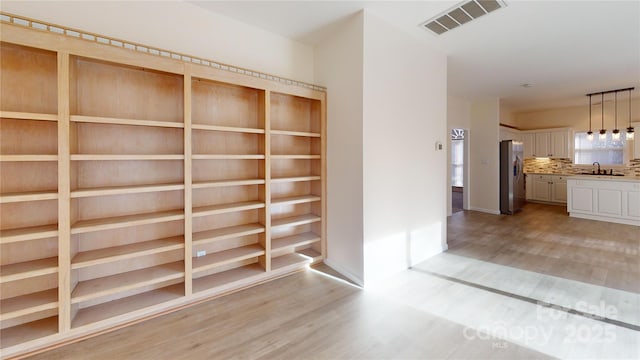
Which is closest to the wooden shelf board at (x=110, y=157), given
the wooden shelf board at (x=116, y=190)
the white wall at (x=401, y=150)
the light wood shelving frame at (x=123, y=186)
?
the light wood shelving frame at (x=123, y=186)

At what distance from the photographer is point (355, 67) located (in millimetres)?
2887

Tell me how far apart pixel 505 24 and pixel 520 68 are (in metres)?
1.86

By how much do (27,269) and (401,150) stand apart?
352cm

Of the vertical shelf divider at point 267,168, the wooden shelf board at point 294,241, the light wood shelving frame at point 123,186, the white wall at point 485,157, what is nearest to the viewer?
the light wood shelving frame at point 123,186

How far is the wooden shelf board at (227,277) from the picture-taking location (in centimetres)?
263

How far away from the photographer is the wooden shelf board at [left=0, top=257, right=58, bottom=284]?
1798 millimetres

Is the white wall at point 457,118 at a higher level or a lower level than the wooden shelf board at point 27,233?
higher

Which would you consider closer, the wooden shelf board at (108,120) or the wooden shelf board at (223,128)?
the wooden shelf board at (108,120)

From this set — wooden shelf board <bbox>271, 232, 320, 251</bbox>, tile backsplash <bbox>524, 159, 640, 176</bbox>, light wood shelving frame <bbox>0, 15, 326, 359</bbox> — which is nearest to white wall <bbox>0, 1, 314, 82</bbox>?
light wood shelving frame <bbox>0, 15, 326, 359</bbox>

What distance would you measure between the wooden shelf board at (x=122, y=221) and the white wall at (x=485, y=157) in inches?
273

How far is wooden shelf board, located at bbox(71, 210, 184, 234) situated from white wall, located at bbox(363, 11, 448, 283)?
1937mm

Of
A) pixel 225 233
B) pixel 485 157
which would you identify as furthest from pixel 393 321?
pixel 485 157

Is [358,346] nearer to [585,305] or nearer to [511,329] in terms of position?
[511,329]

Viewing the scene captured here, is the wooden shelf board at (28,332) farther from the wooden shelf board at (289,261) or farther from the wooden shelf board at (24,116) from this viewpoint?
the wooden shelf board at (289,261)
